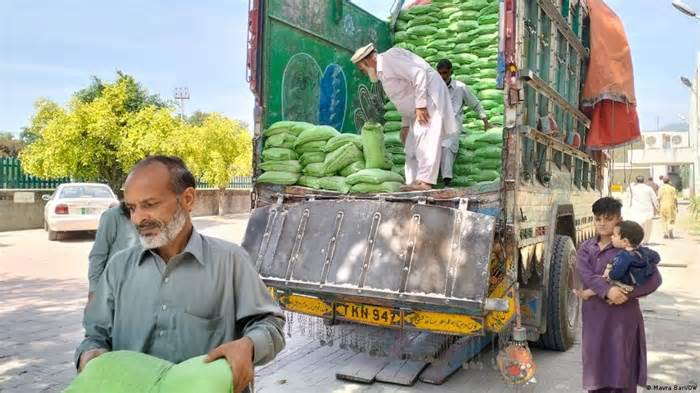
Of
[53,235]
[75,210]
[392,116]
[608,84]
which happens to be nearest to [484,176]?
[392,116]

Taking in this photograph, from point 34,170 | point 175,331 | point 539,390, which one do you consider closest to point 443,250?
point 539,390

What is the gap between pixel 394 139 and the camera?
621cm

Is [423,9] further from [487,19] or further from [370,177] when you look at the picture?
[370,177]

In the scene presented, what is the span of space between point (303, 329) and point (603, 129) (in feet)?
14.4

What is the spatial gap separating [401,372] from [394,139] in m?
2.52

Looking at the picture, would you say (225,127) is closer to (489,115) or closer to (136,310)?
(489,115)

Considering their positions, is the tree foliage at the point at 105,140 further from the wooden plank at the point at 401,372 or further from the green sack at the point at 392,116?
the wooden plank at the point at 401,372

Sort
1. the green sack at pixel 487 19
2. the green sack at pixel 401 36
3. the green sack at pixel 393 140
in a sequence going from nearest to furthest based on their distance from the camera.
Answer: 1. the green sack at pixel 393 140
2. the green sack at pixel 487 19
3. the green sack at pixel 401 36

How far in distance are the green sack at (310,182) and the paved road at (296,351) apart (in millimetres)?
1393

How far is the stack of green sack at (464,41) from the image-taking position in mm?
6520

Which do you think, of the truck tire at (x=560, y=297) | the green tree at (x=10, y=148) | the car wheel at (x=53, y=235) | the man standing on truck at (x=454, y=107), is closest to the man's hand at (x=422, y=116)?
the man standing on truck at (x=454, y=107)

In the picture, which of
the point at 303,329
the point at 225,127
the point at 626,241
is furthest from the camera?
the point at 225,127

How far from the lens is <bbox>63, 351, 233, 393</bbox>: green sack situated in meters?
1.57

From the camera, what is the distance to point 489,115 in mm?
6441
